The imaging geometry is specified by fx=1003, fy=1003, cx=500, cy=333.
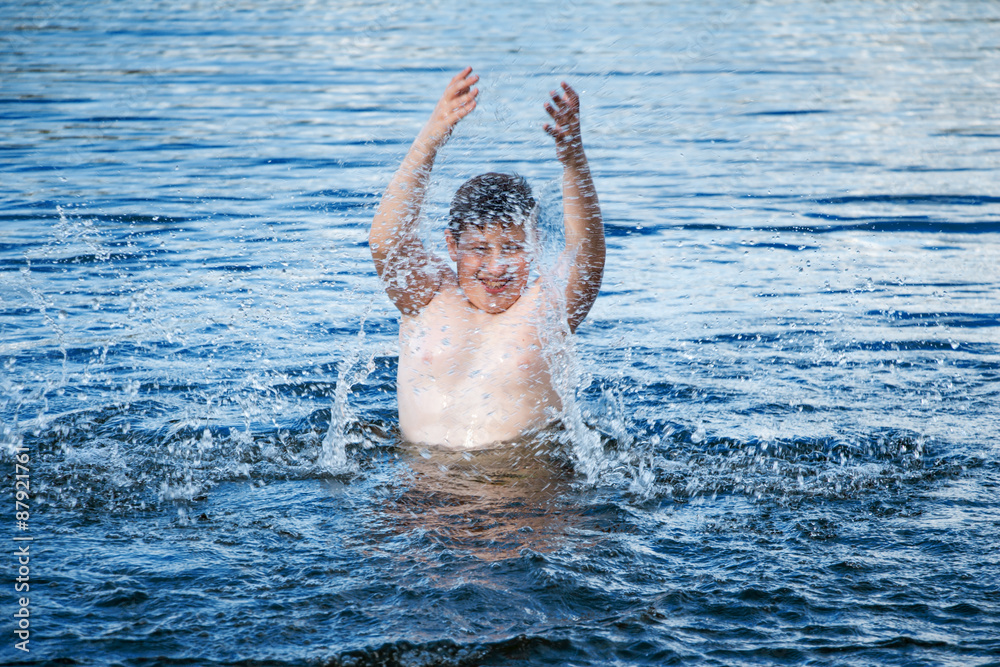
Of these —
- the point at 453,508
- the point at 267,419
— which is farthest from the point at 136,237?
the point at 453,508

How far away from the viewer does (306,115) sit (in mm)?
12719

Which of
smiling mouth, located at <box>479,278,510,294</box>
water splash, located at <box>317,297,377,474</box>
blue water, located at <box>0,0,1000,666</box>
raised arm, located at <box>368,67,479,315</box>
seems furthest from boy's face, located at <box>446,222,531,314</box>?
water splash, located at <box>317,297,377,474</box>

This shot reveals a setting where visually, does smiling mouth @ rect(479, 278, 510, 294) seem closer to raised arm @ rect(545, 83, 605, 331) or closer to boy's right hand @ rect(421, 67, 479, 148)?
raised arm @ rect(545, 83, 605, 331)

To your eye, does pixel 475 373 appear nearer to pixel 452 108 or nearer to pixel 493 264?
pixel 493 264

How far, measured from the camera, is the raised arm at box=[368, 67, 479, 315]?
4.25m

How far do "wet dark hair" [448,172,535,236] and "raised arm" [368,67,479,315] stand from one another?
176 mm

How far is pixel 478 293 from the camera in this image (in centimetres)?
439

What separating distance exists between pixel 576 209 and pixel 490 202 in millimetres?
375

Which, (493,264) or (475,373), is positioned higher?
(493,264)

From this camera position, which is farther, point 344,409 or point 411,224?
point 344,409

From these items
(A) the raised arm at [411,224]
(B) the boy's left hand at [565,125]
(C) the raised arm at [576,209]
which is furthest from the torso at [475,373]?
(B) the boy's left hand at [565,125]

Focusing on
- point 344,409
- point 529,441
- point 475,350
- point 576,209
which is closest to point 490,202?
point 576,209

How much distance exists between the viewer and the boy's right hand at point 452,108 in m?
4.19

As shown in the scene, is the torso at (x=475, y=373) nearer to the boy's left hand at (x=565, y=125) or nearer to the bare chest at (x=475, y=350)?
the bare chest at (x=475, y=350)
